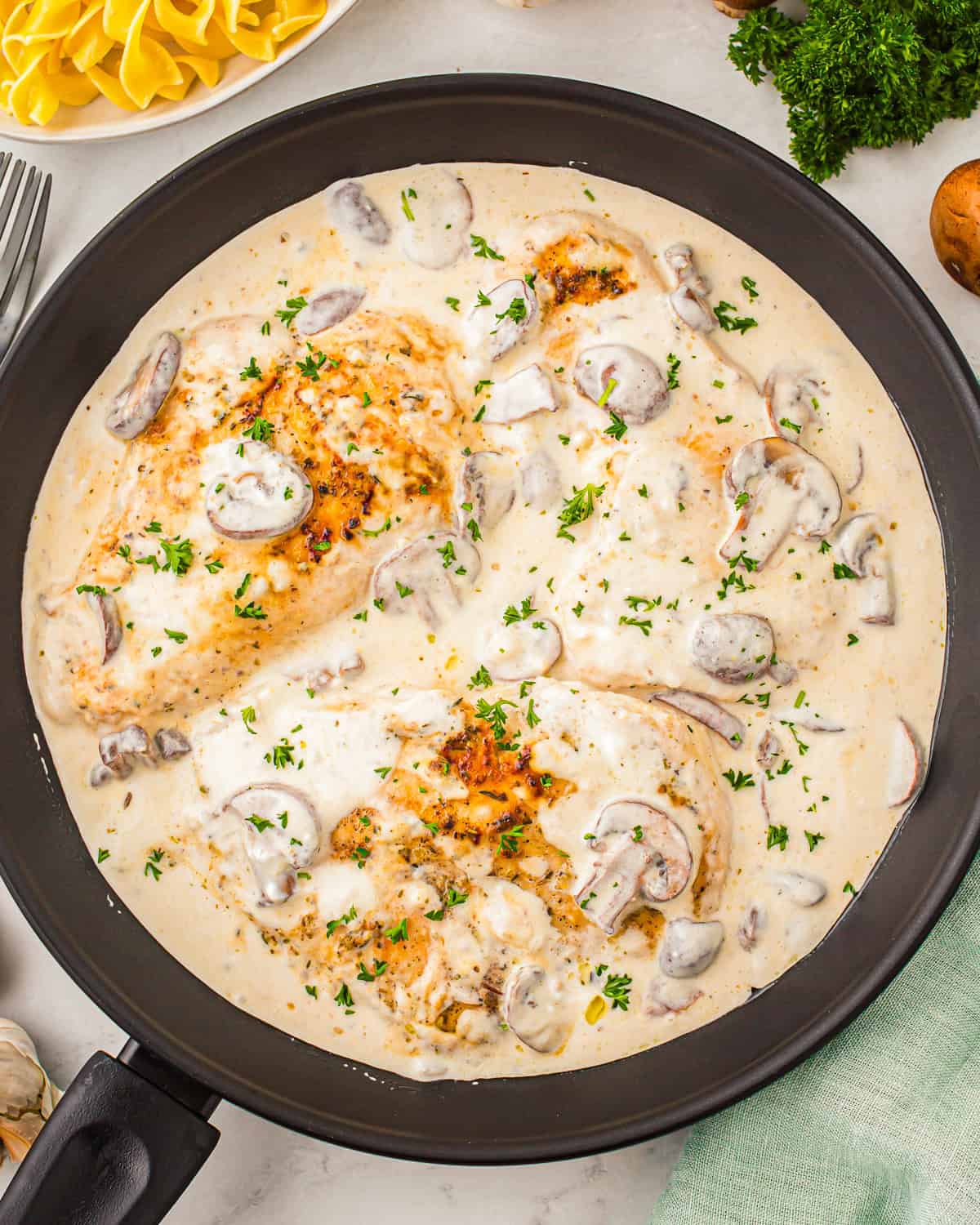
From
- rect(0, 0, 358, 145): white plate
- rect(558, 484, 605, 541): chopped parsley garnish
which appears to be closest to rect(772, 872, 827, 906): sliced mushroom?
rect(558, 484, 605, 541): chopped parsley garnish

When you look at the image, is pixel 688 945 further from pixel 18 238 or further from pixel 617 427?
pixel 18 238

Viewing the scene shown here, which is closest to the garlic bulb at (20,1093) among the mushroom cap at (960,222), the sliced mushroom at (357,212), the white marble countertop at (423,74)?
the white marble countertop at (423,74)

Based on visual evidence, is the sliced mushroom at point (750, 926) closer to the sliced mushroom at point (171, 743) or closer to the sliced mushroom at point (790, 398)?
the sliced mushroom at point (790, 398)

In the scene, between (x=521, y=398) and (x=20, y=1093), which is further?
(x=20, y=1093)

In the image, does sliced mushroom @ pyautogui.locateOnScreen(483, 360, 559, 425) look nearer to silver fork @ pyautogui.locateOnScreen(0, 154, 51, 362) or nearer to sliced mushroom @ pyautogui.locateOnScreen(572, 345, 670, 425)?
sliced mushroom @ pyautogui.locateOnScreen(572, 345, 670, 425)

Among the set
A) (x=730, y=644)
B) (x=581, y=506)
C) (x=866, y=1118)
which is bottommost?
(x=866, y=1118)

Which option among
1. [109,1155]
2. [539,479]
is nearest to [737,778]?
[539,479]

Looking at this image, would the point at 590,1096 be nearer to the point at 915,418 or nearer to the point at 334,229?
the point at 915,418
